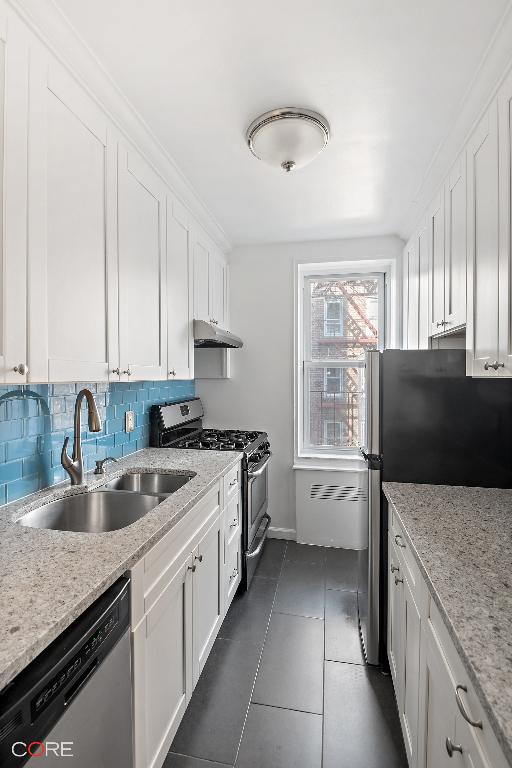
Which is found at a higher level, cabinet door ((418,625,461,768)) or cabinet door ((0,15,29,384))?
cabinet door ((0,15,29,384))

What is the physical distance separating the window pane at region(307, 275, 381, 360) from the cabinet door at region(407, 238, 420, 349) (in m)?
0.54

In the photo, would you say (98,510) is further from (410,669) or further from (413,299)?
(413,299)

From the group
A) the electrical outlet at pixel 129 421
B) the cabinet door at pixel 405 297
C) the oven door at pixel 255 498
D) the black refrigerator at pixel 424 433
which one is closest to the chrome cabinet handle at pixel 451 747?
the black refrigerator at pixel 424 433

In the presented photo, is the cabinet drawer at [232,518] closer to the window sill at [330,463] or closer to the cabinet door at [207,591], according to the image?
the cabinet door at [207,591]

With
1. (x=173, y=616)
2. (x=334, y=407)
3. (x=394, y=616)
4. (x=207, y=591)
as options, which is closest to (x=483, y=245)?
(x=394, y=616)

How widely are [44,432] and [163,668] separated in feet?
3.25

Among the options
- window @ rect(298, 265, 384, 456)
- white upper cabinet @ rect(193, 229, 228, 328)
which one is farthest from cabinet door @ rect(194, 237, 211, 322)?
window @ rect(298, 265, 384, 456)

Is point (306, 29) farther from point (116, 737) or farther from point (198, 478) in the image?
point (116, 737)

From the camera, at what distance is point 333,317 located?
11.7ft

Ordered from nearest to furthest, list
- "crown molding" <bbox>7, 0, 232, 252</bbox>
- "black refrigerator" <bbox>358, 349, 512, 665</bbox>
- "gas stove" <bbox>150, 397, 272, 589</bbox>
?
"crown molding" <bbox>7, 0, 232, 252</bbox> < "black refrigerator" <bbox>358, 349, 512, 665</bbox> < "gas stove" <bbox>150, 397, 272, 589</bbox>

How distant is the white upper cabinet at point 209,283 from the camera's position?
268cm

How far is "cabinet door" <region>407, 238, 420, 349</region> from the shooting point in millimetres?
2650

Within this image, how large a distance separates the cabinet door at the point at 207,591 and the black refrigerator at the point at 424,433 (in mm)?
771

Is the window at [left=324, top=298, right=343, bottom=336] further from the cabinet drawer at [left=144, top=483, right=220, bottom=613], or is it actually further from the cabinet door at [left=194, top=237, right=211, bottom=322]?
the cabinet drawer at [left=144, top=483, right=220, bottom=613]
